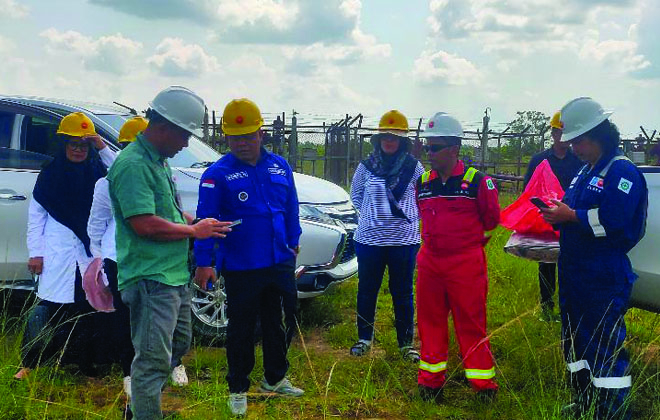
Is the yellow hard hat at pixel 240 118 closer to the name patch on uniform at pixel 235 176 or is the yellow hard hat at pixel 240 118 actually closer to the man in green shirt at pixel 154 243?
the name patch on uniform at pixel 235 176

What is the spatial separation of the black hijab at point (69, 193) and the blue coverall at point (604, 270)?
2833 mm

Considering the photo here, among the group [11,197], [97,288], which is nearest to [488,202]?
[97,288]

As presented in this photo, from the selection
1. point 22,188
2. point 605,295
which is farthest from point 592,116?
point 22,188

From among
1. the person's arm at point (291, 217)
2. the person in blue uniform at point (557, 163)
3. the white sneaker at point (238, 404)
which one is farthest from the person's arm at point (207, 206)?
the person in blue uniform at point (557, 163)

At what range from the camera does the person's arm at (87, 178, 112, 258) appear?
3.45 m

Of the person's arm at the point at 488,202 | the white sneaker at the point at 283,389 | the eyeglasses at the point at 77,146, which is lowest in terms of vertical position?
the white sneaker at the point at 283,389

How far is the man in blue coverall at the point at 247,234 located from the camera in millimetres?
3430

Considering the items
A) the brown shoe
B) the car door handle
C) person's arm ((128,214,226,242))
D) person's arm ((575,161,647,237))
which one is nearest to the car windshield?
the car door handle

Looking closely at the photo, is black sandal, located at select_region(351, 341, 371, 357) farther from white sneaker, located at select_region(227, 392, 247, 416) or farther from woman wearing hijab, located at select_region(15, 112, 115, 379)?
woman wearing hijab, located at select_region(15, 112, 115, 379)

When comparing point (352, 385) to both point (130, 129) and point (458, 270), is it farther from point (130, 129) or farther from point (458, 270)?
point (130, 129)

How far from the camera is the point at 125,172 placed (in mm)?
2662

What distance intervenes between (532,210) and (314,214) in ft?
5.55

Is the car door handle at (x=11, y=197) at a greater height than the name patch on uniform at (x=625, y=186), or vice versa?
the name patch on uniform at (x=625, y=186)

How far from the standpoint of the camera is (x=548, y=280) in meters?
5.34
